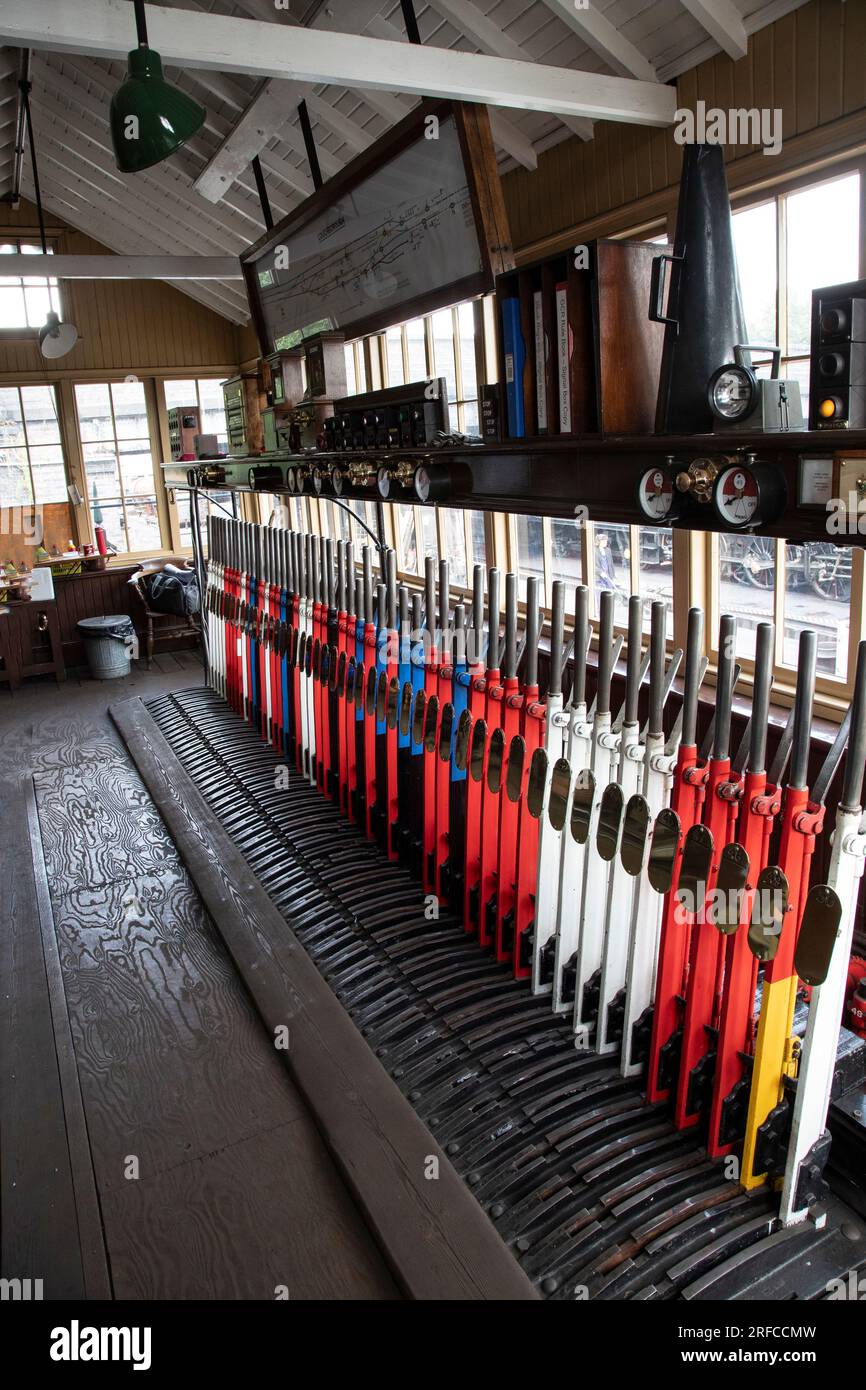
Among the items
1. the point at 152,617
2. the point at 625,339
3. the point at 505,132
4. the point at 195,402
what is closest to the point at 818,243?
the point at 625,339

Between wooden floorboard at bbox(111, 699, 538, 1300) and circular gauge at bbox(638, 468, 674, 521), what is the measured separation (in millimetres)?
1783

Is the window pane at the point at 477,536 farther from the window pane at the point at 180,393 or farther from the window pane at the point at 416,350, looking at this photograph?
the window pane at the point at 180,393

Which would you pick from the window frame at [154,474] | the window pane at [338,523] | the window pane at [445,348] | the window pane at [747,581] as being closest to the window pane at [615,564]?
the window pane at [747,581]

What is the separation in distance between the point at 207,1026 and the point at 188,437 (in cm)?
575

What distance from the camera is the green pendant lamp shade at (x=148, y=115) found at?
124 inches

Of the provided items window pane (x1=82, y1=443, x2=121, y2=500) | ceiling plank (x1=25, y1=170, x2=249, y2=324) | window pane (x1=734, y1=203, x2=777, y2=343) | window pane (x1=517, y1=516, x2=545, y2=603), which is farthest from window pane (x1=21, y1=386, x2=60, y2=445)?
window pane (x1=734, y1=203, x2=777, y2=343)

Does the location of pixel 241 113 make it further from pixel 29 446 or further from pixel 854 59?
pixel 29 446

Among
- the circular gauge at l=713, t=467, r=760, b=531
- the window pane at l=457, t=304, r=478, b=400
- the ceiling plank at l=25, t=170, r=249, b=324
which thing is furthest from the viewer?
the ceiling plank at l=25, t=170, r=249, b=324

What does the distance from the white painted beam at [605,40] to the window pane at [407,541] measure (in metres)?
3.99

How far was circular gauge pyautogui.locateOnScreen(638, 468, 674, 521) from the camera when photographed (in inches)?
95.4

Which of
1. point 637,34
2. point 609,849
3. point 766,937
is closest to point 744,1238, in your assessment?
point 766,937

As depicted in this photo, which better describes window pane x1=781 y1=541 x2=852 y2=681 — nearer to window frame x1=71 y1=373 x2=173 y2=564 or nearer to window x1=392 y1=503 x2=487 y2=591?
window x1=392 y1=503 x2=487 y2=591

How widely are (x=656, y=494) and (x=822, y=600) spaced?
179 cm
